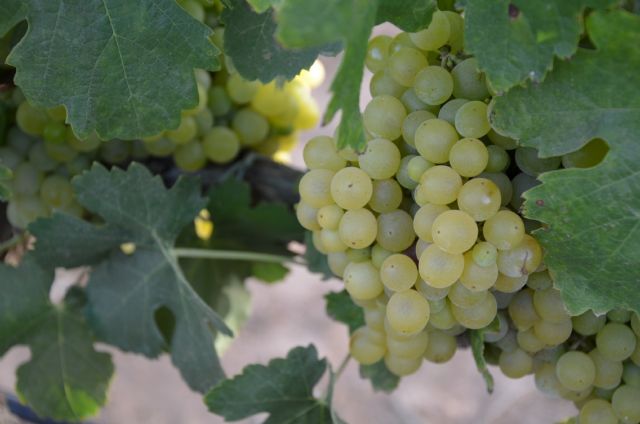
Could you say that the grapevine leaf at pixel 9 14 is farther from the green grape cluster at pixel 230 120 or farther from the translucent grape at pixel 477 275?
the translucent grape at pixel 477 275

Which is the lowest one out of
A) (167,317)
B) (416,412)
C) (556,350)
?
(416,412)

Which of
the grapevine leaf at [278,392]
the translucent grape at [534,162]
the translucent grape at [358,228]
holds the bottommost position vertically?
the grapevine leaf at [278,392]

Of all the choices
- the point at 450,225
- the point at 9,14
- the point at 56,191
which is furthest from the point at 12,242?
the point at 450,225

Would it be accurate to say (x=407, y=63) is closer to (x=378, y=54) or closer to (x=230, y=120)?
(x=378, y=54)

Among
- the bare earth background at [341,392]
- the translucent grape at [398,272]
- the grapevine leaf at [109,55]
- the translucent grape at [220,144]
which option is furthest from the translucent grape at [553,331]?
the bare earth background at [341,392]

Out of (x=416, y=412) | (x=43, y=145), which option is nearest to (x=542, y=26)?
(x=43, y=145)

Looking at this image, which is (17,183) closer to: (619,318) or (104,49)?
(104,49)
